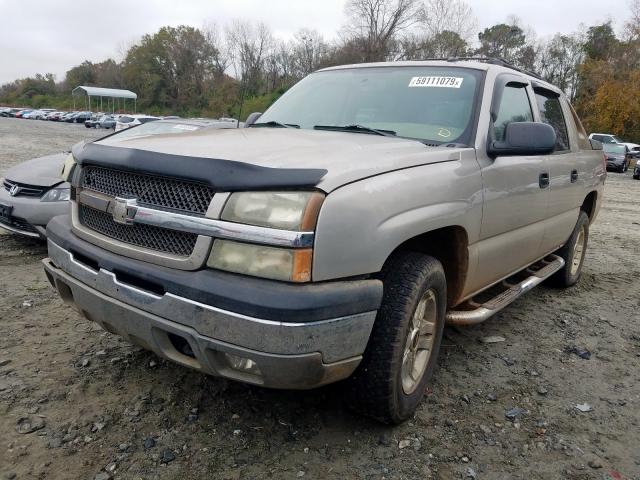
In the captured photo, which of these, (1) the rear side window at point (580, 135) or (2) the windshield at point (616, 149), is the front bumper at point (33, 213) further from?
(2) the windshield at point (616, 149)

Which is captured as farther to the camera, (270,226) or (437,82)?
(437,82)

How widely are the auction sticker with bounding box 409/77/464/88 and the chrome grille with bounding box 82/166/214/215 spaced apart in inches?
71.0

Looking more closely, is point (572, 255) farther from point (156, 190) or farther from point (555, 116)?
point (156, 190)

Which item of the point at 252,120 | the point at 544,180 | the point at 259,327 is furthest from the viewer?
the point at 252,120

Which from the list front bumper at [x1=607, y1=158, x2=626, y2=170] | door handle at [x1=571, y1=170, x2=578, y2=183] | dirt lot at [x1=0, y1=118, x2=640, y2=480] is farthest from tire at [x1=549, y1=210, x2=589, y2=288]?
front bumper at [x1=607, y1=158, x2=626, y2=170]

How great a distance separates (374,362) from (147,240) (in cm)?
110

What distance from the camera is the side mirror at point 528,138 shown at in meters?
2.87

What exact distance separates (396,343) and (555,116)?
292 centimetres

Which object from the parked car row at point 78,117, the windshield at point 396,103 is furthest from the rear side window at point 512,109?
the parked car row at point 78,117

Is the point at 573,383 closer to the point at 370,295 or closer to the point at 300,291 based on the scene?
the point at 370,295

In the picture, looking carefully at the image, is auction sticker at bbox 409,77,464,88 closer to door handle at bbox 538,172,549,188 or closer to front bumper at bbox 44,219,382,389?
door handle at bbox 538,172,549,188

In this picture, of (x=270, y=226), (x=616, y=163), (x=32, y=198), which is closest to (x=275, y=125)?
(x=270, y=226)

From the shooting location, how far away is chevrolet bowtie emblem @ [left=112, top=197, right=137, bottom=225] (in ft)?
7.35

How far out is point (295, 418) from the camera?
2.67 meters
